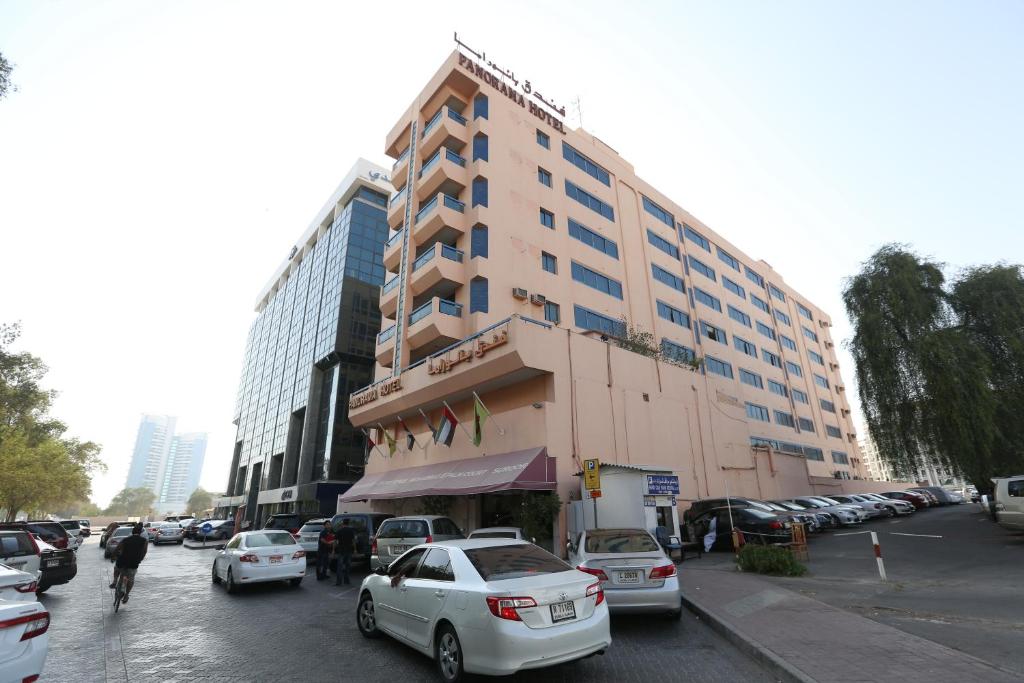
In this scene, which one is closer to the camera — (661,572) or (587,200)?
(661,572)

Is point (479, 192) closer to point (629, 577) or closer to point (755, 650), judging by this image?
point (629, 577)

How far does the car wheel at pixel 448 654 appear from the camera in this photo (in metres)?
5.24

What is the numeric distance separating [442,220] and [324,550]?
16.4 m

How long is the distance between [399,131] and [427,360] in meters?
18.8

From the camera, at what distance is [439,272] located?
2386 cm

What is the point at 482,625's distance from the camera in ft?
16.3

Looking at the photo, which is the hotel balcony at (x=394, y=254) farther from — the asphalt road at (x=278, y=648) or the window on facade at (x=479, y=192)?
the asphalt road at (x=278, y=648)

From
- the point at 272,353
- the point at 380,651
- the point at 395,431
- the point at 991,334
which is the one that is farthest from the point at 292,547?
the point at 272,353

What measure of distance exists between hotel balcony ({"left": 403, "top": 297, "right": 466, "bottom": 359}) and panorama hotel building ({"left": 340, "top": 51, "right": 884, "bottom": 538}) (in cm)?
10

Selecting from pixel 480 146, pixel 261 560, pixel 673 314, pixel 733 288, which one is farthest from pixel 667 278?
pixel 261 560

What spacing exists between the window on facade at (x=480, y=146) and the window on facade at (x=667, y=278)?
14.4 meters

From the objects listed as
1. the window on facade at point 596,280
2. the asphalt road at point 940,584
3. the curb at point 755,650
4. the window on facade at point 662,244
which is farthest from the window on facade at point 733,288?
the curb at point 755,650

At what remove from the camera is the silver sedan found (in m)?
7.72

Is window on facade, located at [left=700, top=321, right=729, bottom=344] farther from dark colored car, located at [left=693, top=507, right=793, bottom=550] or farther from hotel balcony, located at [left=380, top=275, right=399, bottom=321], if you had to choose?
hotel balcony, located at [left=380, top=275, right=399, bottom=321]
